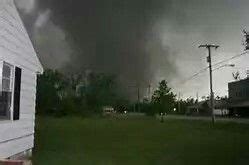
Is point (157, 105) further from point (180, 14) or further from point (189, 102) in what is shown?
point (189, 102)

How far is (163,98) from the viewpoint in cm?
5831

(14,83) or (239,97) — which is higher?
(239,97)

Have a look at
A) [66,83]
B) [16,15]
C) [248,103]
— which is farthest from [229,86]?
[16,15]

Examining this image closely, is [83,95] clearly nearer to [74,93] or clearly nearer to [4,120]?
[74,93]

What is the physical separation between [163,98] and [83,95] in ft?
39.8

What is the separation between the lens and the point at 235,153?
14.2 m

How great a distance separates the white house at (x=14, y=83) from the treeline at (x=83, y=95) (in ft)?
131

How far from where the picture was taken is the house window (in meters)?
9.02

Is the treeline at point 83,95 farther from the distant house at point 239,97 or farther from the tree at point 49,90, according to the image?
the distant house at point 239,97

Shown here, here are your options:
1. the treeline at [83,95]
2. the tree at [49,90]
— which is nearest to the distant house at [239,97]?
the treeline at [83,95]

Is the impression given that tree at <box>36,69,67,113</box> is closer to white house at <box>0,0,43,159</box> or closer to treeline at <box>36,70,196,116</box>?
treeline at <box>36,70,196,116</box>

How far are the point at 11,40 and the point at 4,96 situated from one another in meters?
1.25

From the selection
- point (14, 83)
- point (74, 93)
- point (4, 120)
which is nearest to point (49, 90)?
point (74, 93)

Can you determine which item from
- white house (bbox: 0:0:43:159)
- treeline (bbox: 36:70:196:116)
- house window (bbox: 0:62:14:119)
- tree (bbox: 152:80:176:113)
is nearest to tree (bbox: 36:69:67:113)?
treeline (bbox: 36:70:196:116)
